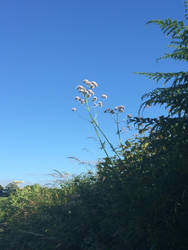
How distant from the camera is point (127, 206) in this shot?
119 inches

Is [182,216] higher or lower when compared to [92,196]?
lower

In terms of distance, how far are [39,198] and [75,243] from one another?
2.59 metres

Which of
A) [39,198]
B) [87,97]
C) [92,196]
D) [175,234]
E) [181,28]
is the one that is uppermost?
[87,97]

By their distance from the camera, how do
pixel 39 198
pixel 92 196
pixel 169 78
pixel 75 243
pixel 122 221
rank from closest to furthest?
pixel 122 221 < pixel 169 78 < pixel 75 243 < pixel 92 196 < pixel 39 198

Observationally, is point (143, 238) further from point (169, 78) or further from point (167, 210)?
point (169, 78)

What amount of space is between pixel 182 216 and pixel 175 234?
7.7 inches

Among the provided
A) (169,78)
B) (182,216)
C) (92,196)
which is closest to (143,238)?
(182,216)

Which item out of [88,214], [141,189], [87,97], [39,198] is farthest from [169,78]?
[39,198]

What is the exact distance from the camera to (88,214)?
156 inches

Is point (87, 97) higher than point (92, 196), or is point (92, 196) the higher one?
point (87, 97)

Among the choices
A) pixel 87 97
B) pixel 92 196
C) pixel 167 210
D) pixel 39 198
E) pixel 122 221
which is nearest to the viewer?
pixel 167 210

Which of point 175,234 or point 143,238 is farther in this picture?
point 143,238

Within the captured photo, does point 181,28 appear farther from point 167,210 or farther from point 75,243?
point 75,243

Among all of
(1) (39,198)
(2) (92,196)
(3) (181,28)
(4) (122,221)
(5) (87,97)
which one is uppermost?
(5) (87,97)
